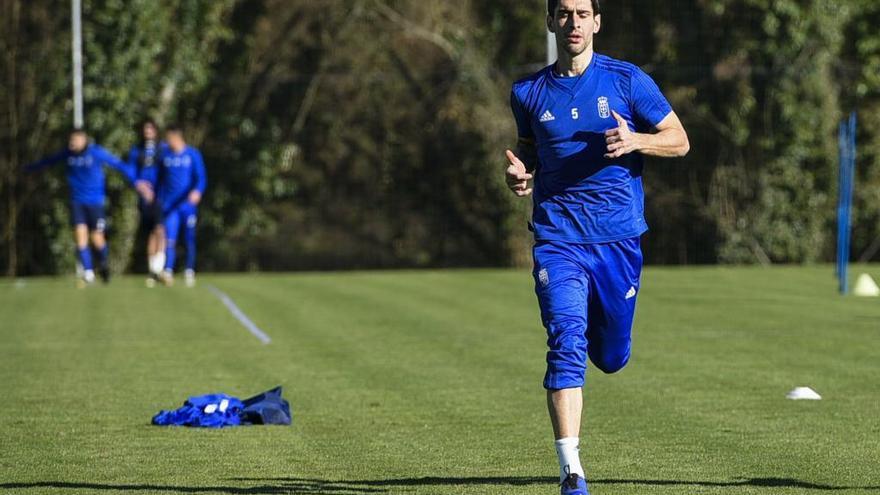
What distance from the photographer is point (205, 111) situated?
3281 centimetres

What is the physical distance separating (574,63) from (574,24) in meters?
0.24

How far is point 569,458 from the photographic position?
23.9ft

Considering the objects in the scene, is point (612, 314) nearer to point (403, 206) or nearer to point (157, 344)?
point (157, 344)

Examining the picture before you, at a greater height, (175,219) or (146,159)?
(146,159)

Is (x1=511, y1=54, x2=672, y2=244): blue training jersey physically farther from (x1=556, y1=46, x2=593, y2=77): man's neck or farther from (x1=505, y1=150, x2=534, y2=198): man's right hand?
(x1=505, y1=150, x2=534, y2=198): man's right hand

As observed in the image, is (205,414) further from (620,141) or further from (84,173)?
(84,173)

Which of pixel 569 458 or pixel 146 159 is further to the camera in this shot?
pixel 146 159

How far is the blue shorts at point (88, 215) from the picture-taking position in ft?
85.3

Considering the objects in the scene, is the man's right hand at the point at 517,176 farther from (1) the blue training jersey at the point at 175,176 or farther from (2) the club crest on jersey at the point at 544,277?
(1) the blue training jersey at the point at 175,176

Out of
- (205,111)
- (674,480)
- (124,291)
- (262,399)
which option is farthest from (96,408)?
(205,111)

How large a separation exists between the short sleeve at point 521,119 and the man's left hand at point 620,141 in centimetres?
69

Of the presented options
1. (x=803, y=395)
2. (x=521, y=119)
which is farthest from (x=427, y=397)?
(x=521, y=119)

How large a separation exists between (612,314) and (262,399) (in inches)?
141

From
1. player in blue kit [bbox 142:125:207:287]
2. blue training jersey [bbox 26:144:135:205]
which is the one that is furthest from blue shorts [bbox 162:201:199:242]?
blue training jersey [bbox 26:144:135:205]
